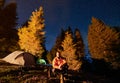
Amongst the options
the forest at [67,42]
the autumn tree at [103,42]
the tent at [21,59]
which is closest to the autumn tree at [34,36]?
the forest at [67,42]

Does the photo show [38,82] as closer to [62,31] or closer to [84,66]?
[84,66]

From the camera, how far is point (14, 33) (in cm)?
5966

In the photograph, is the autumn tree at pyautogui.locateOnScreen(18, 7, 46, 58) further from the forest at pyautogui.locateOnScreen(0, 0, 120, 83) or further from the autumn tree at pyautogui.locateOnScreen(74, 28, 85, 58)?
the autumn tree at pyautogui.locateOnScreen(74, 28, 85, 58)

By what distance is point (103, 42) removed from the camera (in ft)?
203

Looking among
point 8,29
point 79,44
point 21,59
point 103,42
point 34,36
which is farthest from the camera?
point 79,44

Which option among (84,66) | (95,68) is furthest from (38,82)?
(84,66)

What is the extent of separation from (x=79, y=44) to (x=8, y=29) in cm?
1725

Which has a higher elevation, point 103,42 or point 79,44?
point 79,44

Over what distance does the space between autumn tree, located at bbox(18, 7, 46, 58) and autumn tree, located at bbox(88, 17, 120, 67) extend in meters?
11.1

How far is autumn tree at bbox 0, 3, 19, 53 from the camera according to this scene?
189ft

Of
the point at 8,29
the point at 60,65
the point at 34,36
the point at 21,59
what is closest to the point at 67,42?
the point at 34,36

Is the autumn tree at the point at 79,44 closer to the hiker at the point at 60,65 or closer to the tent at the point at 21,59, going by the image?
the tent at the point at 21,59

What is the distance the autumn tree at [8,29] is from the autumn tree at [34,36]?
1.54 metres

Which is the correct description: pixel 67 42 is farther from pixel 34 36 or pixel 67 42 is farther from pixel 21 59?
pixel 21 59
